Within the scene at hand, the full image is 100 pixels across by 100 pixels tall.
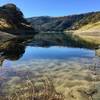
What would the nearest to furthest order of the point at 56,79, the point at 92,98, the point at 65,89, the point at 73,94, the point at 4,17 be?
the point at 92,98
the point at 73,94
the point at 65,89
the point at 56,79
the point at 4,17

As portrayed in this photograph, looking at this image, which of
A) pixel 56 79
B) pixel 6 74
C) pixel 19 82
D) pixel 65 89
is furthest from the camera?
pixel 6 74

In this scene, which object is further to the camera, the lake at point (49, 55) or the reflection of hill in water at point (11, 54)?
the reflection of hill in water at point (11, 54)

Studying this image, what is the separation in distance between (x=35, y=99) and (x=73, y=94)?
422 cm

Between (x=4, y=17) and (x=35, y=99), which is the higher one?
(x=4, y=17)

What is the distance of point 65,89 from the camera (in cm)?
1667

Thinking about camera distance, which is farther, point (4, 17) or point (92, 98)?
point (4, 17)

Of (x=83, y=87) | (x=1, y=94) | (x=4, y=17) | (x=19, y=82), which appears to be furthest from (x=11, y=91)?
(x=4, y=17)

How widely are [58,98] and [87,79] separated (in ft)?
28.0

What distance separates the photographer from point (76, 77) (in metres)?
20.7

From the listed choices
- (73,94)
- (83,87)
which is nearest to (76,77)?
(83,87)

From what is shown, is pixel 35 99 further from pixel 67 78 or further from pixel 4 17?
pixel 4 17

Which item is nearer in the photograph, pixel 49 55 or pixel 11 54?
pixel 11 54

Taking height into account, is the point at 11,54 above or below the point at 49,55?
above

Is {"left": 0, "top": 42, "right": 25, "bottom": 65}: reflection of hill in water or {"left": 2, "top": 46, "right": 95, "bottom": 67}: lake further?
{"left": 0, "top": 42, "right": 25, "bottom": 65}: reflection of hill in water
